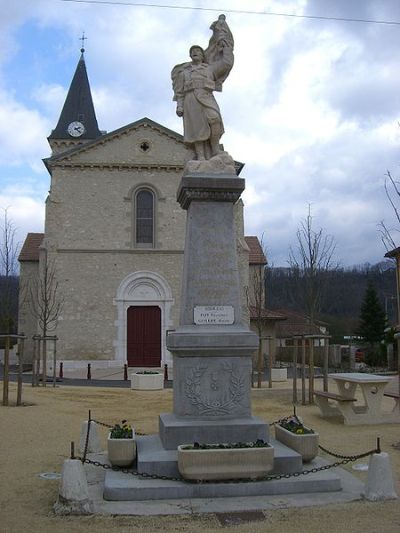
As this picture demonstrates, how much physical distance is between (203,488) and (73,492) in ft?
4.32

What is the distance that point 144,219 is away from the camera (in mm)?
27484

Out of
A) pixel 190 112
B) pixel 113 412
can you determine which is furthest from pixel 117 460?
pixel 113 412

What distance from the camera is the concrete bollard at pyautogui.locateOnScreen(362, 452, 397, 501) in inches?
220

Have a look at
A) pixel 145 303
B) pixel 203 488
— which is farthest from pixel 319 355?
pixel 203 488

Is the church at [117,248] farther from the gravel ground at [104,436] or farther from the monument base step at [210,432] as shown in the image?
the monument base step at [210,432]

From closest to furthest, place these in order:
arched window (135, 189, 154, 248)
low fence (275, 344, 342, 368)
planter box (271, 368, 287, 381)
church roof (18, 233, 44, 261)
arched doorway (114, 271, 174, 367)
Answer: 1. planter box (271, 368, 287, 381)
2. arched doorway (114, 271, 174, 367)
3. arched window (135, 189, 154, 248)
4. low fence (275, 344, 342, 368)
5. church roof (18, 233, 44, 261)

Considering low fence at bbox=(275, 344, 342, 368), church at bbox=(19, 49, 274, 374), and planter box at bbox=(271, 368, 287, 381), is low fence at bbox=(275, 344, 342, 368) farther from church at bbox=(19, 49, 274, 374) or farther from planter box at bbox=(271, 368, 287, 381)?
planter box at bbox=(271, 368, 287, 381)

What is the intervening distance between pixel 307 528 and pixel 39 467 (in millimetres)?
4005

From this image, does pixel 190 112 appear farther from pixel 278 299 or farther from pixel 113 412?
pixel 278 299

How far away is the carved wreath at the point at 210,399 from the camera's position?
658cm

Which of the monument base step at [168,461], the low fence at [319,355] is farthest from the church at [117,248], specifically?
the monument base step at [168,461]

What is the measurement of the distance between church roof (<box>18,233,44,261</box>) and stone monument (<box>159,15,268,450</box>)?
24.4 metres

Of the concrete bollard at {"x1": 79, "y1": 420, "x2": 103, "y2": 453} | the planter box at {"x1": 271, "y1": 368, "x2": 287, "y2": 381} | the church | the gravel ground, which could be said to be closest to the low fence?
the church

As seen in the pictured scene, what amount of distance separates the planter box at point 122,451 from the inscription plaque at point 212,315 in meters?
1.67
